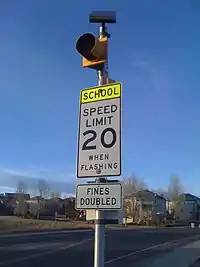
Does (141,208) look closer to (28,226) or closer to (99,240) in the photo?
(28,226)

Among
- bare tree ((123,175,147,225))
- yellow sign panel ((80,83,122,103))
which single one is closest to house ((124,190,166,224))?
bare tree ((123,175,147,225))

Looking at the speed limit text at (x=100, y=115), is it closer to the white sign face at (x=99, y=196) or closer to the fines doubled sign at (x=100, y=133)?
the fines doubled sign at (x=100, y=133)

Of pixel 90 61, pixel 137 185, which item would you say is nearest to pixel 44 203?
pixel 137 185

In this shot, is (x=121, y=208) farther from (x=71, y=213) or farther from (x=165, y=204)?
(x=165, y=204)

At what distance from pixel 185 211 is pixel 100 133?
147895 mm

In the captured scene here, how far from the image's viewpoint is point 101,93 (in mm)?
5152

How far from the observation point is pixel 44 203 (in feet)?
410

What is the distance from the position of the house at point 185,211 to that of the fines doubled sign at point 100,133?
12696 cm

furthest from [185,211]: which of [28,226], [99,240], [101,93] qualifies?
[99,240]

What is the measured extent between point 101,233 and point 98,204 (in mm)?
301

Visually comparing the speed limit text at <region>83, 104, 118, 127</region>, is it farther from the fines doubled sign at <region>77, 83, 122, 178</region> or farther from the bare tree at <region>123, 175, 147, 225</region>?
the bare tree at <region>123, 175, 147, 225</region>

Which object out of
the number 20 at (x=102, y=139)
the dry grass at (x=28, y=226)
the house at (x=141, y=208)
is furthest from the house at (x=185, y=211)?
the number 20 at (x=102, y=139)

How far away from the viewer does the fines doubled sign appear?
15.9 feet

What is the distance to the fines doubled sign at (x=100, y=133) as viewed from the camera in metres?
4.84
